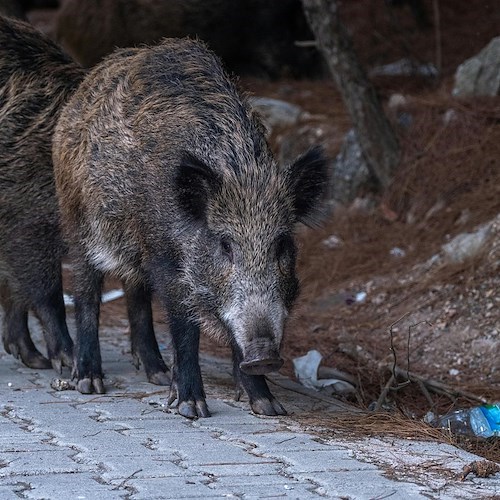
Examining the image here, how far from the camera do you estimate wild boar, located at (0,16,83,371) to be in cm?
664

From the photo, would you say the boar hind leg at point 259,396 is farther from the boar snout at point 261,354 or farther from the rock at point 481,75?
the rock at point 481,75

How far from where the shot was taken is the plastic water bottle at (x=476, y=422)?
213 inches

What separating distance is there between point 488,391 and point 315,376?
987 millimetres

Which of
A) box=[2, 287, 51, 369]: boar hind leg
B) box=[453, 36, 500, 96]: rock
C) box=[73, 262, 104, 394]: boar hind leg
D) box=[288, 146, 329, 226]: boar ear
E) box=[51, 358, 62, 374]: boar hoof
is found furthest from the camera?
box=[453, 36, 500, 96]: rock

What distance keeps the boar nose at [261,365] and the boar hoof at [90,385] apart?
1381mm

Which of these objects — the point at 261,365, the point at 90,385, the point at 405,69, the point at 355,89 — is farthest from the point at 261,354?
the point at 405,69

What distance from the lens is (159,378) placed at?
635 cm

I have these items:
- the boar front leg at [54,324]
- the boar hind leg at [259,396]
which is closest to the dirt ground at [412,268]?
the boar hind leg at [259,396]

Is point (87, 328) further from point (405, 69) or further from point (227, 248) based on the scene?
point (405, 69)

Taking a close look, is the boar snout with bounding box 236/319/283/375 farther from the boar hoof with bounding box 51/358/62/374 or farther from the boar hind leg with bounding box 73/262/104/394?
the boar hoof with bounding box 51/358/62/374

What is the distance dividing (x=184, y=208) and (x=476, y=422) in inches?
68.7

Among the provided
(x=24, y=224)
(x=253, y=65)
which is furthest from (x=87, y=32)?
(x=24, y=224)

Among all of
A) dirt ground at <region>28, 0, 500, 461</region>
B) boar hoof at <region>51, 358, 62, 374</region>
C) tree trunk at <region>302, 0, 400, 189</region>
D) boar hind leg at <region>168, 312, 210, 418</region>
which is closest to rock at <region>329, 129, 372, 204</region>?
dirt ground at <region>28, 0, 500, 461</region>

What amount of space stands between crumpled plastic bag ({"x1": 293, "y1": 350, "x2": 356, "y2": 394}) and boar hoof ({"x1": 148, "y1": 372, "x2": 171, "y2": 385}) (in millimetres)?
799
